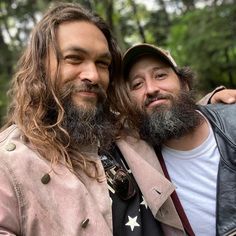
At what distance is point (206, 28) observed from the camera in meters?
9.45

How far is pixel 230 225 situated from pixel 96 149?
44.9 inches

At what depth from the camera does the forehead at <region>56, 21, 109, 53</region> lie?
8.47 feet

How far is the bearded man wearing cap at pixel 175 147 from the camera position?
256cm

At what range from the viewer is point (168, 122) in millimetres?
3002

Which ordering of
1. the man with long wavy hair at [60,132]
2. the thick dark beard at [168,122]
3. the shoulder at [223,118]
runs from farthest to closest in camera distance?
the thick dark beard at [168,122] < the shoulder at [223,118] < the man with long wavy hair at [60,132]

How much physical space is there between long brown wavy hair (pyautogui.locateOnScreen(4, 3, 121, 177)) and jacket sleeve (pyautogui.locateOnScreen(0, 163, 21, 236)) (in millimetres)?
298

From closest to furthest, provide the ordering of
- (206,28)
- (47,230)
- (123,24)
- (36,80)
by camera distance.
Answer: (47,230)
(36,80)
(206,28)
(123,24)

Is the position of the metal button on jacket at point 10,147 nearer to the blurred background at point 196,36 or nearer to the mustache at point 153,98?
the mustache at point 153,98

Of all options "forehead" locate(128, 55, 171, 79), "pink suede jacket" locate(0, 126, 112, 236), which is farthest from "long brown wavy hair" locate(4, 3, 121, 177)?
"forehead" locate(128, 55, 171, 79)

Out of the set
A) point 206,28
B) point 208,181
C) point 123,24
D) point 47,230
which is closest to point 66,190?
point 47,230

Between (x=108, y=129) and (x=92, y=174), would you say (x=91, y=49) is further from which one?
(x=92, y=174)

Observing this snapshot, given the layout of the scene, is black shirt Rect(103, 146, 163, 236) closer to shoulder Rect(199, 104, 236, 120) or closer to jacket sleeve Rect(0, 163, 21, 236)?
jacket sleeve Rect(0, 163, 21, 236)

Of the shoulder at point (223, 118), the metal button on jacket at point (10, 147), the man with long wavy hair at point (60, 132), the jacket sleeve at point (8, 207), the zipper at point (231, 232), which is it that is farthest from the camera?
the shoulder at point (223, 118)

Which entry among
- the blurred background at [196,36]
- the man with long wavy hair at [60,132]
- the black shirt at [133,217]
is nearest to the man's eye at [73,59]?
the man with long wavy hair at [60,132]
